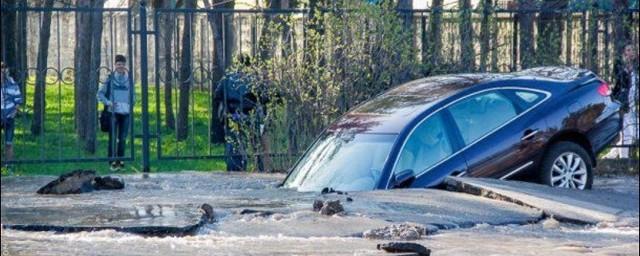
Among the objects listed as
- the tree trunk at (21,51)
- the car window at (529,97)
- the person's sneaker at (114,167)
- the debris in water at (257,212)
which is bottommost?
the person's sneaker at (114,167)

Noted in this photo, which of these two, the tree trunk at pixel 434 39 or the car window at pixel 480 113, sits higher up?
the tree trunk at pixel 434 39

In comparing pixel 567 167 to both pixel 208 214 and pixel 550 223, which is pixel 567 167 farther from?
pixel 208 214

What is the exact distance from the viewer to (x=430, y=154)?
11445 mm

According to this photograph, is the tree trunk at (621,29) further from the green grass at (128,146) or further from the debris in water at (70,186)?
the debris in water at (70,186)

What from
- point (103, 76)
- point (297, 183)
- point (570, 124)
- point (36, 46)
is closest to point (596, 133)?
point (570, 124)

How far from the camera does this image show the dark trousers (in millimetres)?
16719

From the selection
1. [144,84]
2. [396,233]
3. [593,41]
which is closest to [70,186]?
[144,84]

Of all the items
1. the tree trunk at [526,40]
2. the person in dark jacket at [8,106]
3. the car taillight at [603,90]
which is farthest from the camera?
the tree trunk at [526,40]

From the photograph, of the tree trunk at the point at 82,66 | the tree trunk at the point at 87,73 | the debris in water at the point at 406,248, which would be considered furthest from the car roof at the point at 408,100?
the tree trunk at the point at 82,66

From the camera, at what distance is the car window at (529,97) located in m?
12.4

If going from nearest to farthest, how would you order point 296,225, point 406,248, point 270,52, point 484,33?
point 406,248 < point 296,225 < point 270,52 < point 484,33

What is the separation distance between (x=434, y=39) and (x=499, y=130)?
3.59 m

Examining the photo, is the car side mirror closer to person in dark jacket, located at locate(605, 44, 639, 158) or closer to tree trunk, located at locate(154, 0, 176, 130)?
tree trunk, located at locate(154, 0, 176, 130)

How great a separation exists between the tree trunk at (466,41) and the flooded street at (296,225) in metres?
4.30
